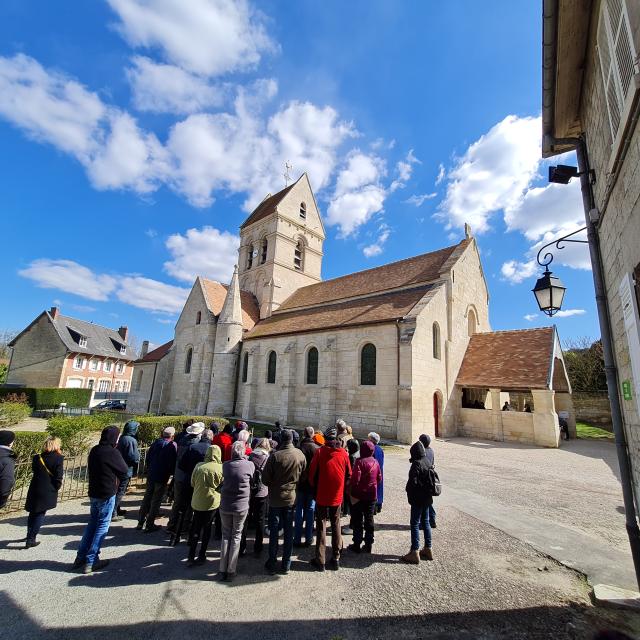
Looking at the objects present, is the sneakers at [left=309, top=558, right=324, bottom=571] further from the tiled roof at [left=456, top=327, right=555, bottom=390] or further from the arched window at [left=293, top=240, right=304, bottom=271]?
the arched window at [left=293, top=240, right=304, bottom=271]

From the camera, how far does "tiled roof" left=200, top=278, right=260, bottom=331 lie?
86.0 ft

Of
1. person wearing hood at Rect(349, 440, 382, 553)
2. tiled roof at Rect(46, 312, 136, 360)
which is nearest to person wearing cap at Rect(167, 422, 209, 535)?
person wearing hood at Rect(349, 440, 382, 553)

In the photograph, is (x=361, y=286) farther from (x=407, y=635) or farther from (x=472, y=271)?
(x=407, y=635)

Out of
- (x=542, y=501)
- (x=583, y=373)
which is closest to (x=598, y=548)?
(x=542, y=501)

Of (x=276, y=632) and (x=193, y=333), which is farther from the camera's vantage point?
(x=193, y=333)

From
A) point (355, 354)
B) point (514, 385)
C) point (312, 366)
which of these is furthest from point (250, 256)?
point (514, 385)

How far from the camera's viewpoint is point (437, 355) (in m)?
17.8

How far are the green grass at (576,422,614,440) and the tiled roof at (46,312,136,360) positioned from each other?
148 ft

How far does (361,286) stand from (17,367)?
39447 mm

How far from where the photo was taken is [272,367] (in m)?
22.3

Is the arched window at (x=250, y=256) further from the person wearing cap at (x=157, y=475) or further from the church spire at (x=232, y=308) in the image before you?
the person wearing cap at (x=157, y=475)

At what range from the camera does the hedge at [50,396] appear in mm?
29016

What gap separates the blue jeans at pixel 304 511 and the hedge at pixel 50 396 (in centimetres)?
3318

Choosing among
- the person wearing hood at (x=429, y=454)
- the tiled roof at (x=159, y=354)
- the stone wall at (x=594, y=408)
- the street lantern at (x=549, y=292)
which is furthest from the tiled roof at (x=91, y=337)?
the stone wall at (x=594, y=408)
